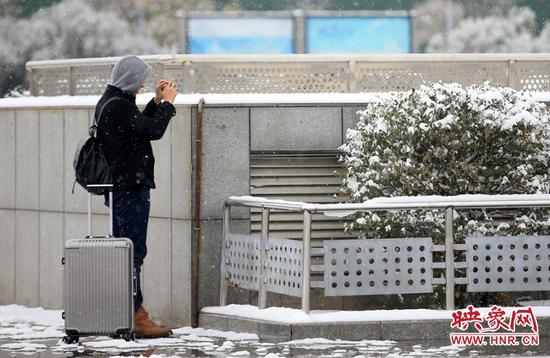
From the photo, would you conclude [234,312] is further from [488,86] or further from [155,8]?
[155,8]

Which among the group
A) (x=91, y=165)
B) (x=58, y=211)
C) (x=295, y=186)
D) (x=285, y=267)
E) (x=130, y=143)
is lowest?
(x=285, y=267)

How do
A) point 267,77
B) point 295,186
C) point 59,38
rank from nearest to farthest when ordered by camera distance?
point 295,186
point 267,77
point 59,38

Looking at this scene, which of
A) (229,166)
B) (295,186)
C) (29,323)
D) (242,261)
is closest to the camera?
(242,261)

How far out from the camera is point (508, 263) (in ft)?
44.8

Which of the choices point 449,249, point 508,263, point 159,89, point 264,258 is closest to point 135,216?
point 159,89

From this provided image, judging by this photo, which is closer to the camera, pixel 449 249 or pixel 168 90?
pixel 168 90

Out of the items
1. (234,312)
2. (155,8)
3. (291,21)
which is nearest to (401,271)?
(234,312)

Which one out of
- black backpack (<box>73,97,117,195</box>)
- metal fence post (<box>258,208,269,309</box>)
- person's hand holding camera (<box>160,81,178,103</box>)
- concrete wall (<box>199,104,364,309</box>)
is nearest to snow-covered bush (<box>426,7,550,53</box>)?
concrete wall (<box>199,104,364,309</box>)

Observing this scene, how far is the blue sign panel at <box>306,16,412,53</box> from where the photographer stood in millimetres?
28812

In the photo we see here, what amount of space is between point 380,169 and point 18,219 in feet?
15.1

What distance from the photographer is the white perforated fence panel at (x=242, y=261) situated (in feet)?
46.0

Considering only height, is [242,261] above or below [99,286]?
above

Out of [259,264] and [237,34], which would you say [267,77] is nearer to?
[259,264]

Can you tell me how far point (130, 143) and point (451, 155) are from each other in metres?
2.83
